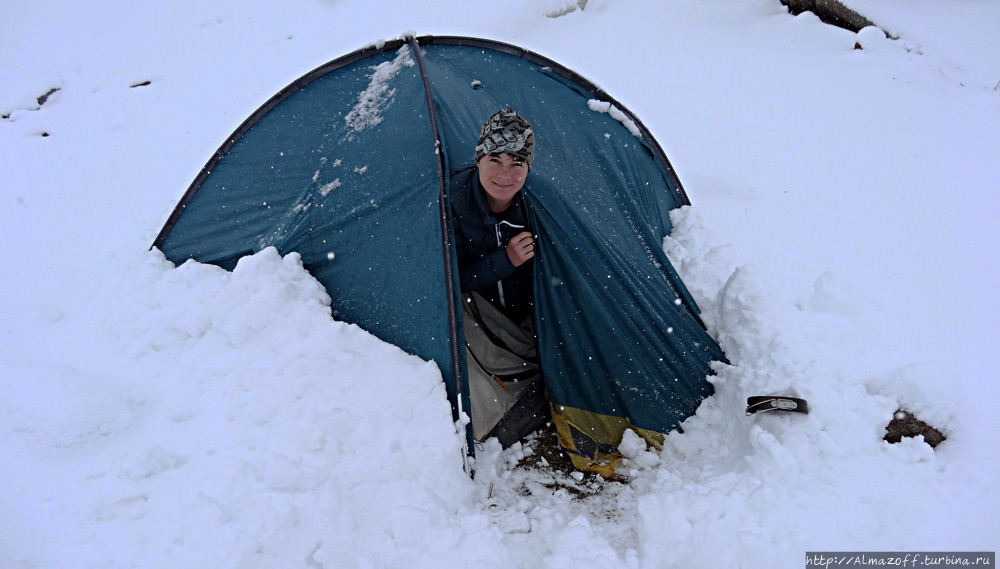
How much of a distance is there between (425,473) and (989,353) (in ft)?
11.0

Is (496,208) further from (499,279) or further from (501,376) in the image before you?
(501,376)

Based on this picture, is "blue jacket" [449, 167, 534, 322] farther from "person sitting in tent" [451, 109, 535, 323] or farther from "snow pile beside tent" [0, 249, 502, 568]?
"snow pile beside tent" [0, 249, 502, 568]

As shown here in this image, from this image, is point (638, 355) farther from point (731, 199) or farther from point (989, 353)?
point (731, 199)

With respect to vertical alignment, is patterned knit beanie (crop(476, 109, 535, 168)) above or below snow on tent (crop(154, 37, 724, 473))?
above

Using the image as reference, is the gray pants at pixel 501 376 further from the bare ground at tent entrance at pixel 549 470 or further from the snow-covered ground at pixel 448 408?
the snow-covered ground at pixel 448 408

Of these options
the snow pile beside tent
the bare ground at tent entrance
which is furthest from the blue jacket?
the bare ground at tent entrance

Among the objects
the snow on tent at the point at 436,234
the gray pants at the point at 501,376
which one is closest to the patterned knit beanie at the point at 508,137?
the snow on tent at the point at 436,234

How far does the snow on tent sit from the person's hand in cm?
10

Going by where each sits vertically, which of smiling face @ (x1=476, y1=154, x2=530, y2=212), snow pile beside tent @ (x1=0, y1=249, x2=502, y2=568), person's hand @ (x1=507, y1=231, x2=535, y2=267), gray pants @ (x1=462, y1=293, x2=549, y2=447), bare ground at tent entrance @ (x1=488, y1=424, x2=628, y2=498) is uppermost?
smiling face @ (x1=476, y1=154, x2=530, y2=212)

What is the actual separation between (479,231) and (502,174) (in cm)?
38

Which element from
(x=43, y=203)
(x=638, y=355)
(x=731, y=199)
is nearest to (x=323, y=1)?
(x=43, y=203)

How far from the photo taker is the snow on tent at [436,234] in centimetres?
290

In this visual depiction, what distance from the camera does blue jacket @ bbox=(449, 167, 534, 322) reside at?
119 inches

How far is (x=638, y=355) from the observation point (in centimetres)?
310
